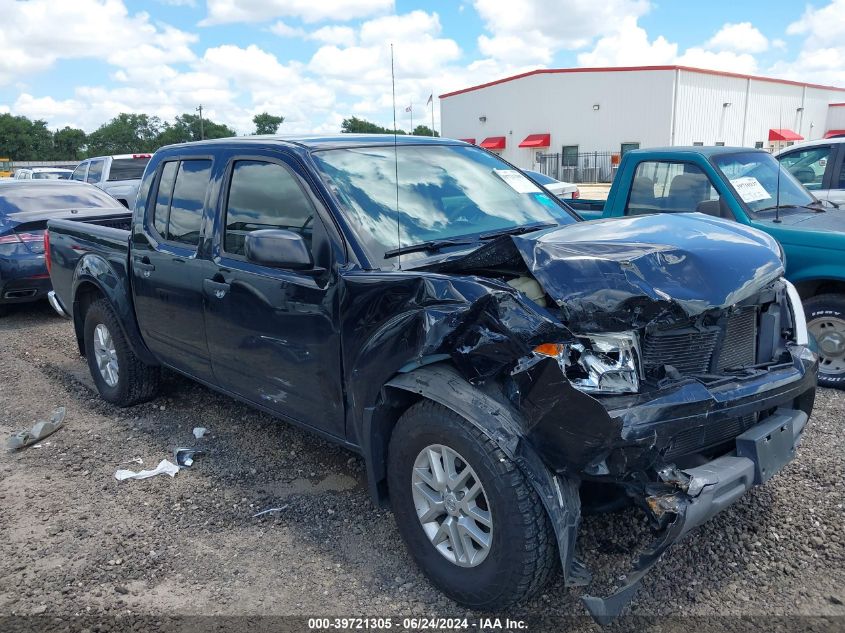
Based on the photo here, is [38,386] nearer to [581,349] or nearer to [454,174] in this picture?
[454,174]

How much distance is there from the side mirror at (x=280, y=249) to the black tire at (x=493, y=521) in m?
0.90

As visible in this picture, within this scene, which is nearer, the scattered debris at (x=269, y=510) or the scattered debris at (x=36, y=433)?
the scattered debris at (x=269, y=510)

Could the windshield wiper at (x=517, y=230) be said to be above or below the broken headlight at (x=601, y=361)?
above

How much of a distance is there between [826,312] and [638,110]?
36.2 m

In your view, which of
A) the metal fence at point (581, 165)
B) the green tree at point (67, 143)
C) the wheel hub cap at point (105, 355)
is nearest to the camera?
the wheel hub cap at point (105, 355)

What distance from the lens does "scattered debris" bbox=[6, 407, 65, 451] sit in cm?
471

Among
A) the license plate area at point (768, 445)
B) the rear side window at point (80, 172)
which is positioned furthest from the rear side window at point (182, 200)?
the rear side window at point (80, 172)

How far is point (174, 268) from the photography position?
4.25 metres

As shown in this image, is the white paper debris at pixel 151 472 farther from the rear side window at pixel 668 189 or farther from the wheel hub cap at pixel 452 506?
the rear side window at pixel 668 189

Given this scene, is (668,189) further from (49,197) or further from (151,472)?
(49,197)

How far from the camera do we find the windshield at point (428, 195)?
3.32 metres

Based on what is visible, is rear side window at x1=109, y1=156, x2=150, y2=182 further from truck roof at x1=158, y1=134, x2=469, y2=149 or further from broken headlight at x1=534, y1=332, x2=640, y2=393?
broken headlight at x1=534, y1=332, x2=640, y2=393

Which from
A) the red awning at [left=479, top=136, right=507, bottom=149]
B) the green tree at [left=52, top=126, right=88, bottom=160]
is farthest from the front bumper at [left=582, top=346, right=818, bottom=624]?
the green tree at [left=52, top=126, right=88, bottom=160]

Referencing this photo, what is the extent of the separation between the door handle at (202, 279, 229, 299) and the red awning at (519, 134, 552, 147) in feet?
131
